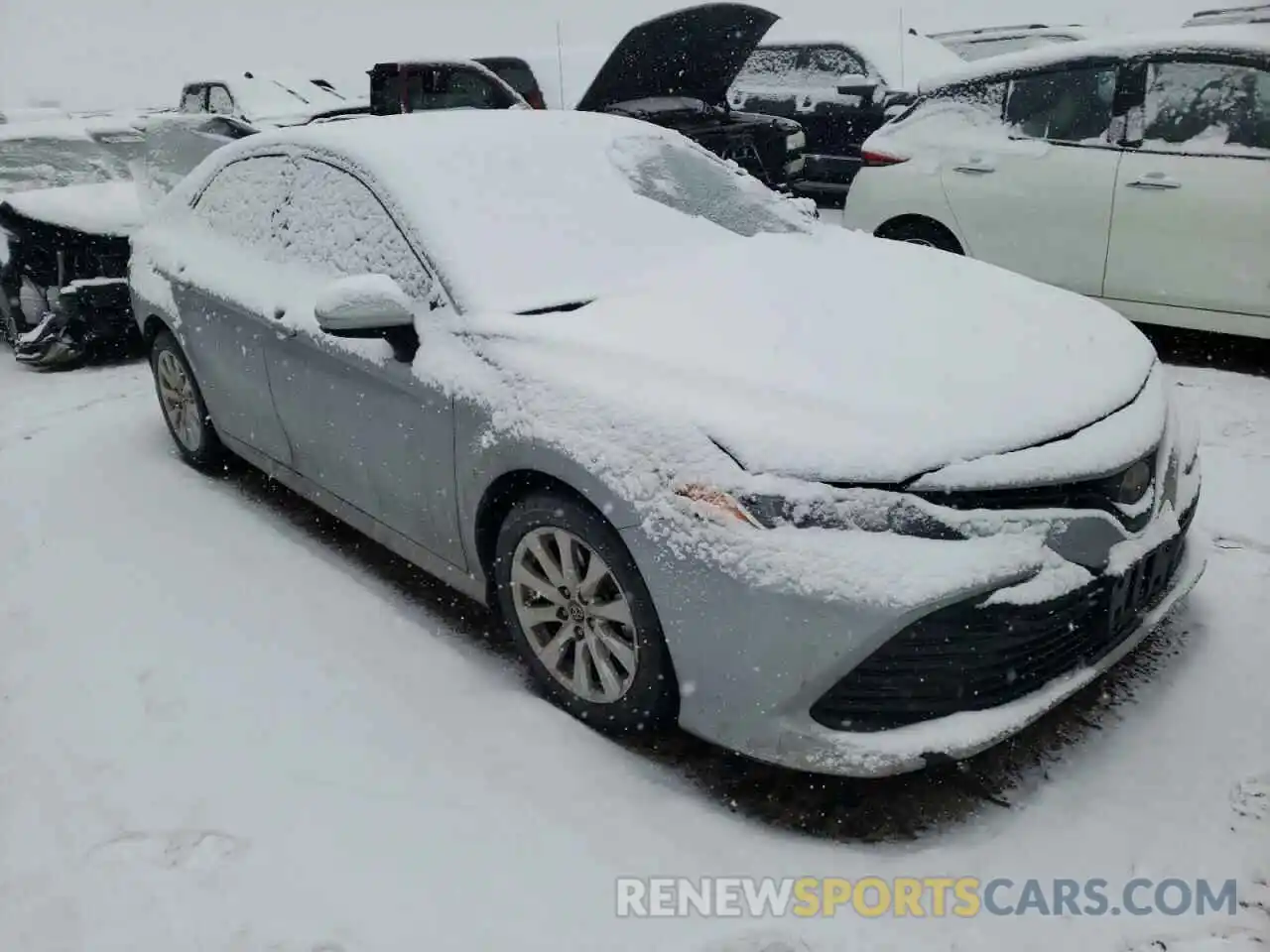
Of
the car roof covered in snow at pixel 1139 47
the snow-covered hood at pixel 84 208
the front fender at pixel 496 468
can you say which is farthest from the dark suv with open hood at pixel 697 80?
the front fender at pixel 496 468

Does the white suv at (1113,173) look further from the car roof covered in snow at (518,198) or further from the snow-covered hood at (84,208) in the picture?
the snow-covered hood at (84,208)

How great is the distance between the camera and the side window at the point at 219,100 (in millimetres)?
12305

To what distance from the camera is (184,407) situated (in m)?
4.66

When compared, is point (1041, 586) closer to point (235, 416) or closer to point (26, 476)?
point (235, 416)

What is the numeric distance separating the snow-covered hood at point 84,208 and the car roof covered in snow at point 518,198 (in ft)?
9.05

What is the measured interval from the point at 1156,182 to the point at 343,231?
385 cm

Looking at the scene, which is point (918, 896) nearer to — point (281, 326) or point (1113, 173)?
point (281, 326)

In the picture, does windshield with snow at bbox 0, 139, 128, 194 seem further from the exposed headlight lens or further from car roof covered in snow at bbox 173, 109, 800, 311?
the exposed headlight lens

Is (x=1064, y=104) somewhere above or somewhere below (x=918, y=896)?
above

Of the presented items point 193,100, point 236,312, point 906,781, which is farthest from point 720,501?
point 193,100

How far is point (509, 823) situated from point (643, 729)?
1.31ft

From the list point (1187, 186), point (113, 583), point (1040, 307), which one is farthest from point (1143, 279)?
point (113, 583)

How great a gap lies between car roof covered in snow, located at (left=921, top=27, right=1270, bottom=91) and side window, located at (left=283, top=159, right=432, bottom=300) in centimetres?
382

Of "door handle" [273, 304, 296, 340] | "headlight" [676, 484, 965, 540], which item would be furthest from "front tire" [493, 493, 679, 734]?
"door handle" [273, 304, 296, 340]
